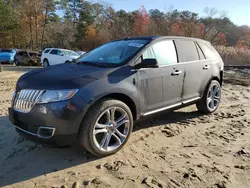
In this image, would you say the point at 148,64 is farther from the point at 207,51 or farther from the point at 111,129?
the point at 207,51

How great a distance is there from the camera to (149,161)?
134 inches

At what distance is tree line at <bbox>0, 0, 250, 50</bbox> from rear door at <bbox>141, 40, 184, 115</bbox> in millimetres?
29969

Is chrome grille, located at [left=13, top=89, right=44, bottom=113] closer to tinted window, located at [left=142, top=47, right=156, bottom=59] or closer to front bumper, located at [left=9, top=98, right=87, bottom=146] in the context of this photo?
front bumper, located at [left=9, top=98, right=87, bottom=146]

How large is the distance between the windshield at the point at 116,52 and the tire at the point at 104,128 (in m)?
0.77

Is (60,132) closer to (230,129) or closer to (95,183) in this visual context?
(95,183)

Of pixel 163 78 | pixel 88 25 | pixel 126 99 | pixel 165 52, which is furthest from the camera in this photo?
pixel 88 25

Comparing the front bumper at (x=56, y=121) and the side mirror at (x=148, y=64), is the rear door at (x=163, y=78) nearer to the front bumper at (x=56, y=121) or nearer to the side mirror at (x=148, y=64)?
the side mirror at (x=148, y=64)

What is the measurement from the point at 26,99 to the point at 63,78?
1.79 feet

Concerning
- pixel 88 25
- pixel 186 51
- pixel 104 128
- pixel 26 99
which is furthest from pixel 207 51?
pixel 88 25

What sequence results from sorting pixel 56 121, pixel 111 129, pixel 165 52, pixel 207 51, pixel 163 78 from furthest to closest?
pixel 207 51
pixel 165 52
pixel 163 78
pixel 111 129
pixel 56 121

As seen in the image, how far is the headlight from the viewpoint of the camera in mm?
3070

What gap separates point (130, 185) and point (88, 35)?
4627 centimetres

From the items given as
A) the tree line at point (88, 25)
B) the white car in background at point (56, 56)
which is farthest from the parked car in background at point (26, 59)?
the tree line at point (88, 25)

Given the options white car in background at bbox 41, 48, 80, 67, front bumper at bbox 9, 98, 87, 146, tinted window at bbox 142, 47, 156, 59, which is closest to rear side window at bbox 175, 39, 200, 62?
tinted window at bbox 142, 47, 156, 59
